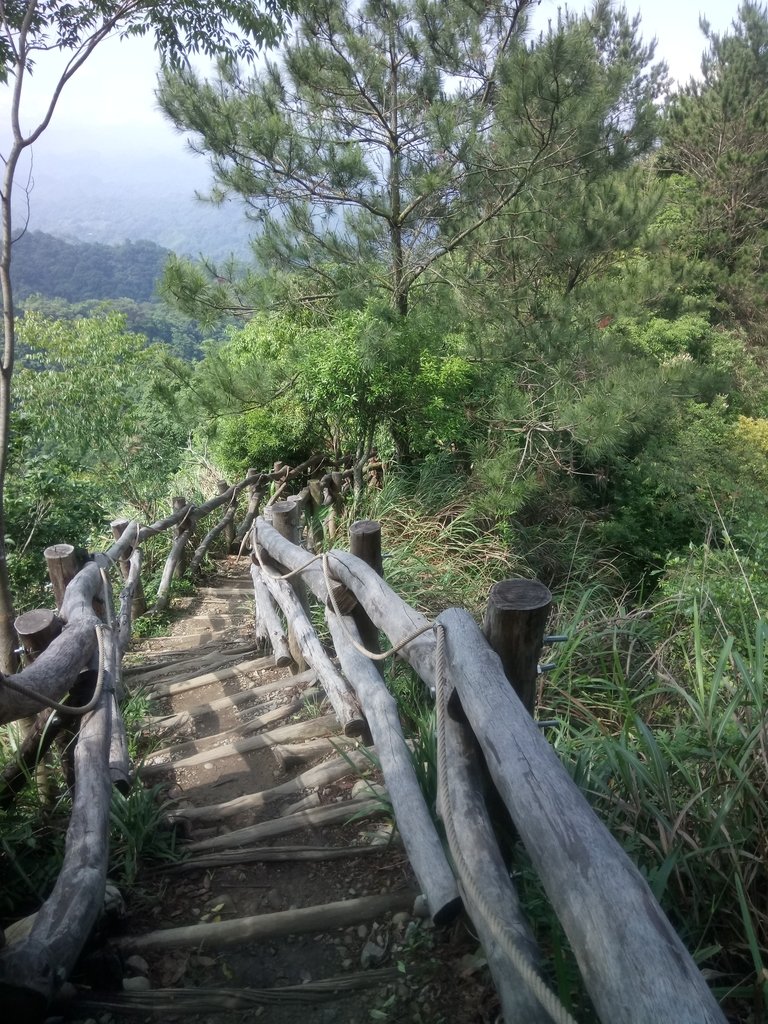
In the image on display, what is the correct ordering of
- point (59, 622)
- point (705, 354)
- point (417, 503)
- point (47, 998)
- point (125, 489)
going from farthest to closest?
point (705, 354), point (125, 489), point (417, 503), point (59, 622), point (47, 998)

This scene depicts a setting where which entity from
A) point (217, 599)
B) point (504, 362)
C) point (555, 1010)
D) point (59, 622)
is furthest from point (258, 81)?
point (555, 1010)

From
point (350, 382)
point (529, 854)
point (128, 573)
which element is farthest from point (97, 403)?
point (529, 854)

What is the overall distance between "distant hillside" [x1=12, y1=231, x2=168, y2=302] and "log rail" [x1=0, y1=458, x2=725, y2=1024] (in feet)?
107

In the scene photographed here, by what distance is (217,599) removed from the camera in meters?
6.31

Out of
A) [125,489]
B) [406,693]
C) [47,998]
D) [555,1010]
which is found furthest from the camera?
[125,489]

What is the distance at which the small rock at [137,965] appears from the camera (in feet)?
5.75

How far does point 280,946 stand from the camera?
183 cm

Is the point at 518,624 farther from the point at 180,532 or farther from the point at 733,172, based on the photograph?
the point at 733,172

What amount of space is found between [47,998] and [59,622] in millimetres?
1296

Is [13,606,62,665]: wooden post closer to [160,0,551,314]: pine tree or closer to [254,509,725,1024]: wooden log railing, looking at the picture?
[254,509,725,1024]: wooden log railing

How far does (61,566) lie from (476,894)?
236cm

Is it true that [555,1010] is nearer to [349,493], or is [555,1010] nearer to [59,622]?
[59,622]

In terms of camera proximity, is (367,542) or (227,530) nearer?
(367,542)

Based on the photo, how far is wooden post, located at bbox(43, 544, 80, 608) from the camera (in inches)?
122
